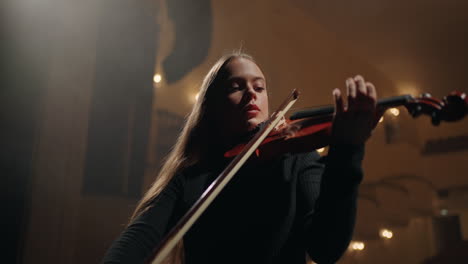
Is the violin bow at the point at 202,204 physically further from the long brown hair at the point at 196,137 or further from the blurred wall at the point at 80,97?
the blurred wall at the point at 80,97

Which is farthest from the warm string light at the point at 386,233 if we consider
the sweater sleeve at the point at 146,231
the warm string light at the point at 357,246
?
the sweater sleeve at the point at 146,231

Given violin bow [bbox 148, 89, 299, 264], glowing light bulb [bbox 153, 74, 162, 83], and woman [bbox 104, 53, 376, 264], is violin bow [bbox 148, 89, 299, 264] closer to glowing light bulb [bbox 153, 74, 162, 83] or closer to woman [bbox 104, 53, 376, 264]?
woman [bbox 104, 53, 376, 264]

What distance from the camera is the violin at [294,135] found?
0.45 m

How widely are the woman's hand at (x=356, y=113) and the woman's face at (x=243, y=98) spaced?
211mm

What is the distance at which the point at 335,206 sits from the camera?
0.48 metres

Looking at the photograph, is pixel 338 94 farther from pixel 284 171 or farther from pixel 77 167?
pixel 77 167

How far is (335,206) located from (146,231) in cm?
29

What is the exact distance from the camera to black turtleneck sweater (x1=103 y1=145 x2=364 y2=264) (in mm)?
507

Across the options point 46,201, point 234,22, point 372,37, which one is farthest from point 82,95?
point 372,37

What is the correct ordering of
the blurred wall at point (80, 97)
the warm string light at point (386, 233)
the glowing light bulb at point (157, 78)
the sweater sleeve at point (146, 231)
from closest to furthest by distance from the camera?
1. the sweater sleeve at point (146, 231)
2. the blurred wall at point (80, 97)
3. the glowing light bulb at point (157, 78)
4. the warm string light at point (386, 233)

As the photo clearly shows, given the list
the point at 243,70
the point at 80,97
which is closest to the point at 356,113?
the point at 243,70

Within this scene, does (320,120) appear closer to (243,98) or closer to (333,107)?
(333,107)

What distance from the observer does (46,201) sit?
3.70ft

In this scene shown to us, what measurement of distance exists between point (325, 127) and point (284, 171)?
4.0 inches
